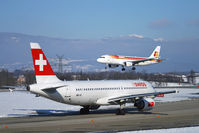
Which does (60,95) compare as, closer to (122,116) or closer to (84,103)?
(84,103)

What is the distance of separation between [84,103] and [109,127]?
31.3 ft

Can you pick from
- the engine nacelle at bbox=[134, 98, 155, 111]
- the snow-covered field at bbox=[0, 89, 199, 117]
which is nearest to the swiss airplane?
the engine nacelle at bbox=[134, 98, 155, 111]

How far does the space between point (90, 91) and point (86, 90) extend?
0.47 m

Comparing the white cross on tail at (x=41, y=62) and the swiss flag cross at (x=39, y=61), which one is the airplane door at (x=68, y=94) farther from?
the white cross on tail at (x=41, y=62)

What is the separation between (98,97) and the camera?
34.7 meters

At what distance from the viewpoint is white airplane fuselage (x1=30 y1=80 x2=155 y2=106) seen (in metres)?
31.5

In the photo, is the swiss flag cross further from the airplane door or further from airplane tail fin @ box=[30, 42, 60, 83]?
the airplane door

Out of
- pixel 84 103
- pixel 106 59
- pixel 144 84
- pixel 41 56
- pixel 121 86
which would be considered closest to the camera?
pixel 41 56

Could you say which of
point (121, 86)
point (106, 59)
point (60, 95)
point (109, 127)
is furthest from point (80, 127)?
point (106, 59)

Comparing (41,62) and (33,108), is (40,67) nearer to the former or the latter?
(41,62)

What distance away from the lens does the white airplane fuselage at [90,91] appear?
103ft

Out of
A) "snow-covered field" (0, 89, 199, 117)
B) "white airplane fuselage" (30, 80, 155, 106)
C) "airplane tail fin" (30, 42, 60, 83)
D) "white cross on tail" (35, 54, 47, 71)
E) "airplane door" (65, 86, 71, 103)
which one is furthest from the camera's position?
"snow-covered field" (0, 89, 199, 117)

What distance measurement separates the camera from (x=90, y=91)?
34000 mm

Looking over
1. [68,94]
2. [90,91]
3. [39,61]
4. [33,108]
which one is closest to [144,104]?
[90,91]
